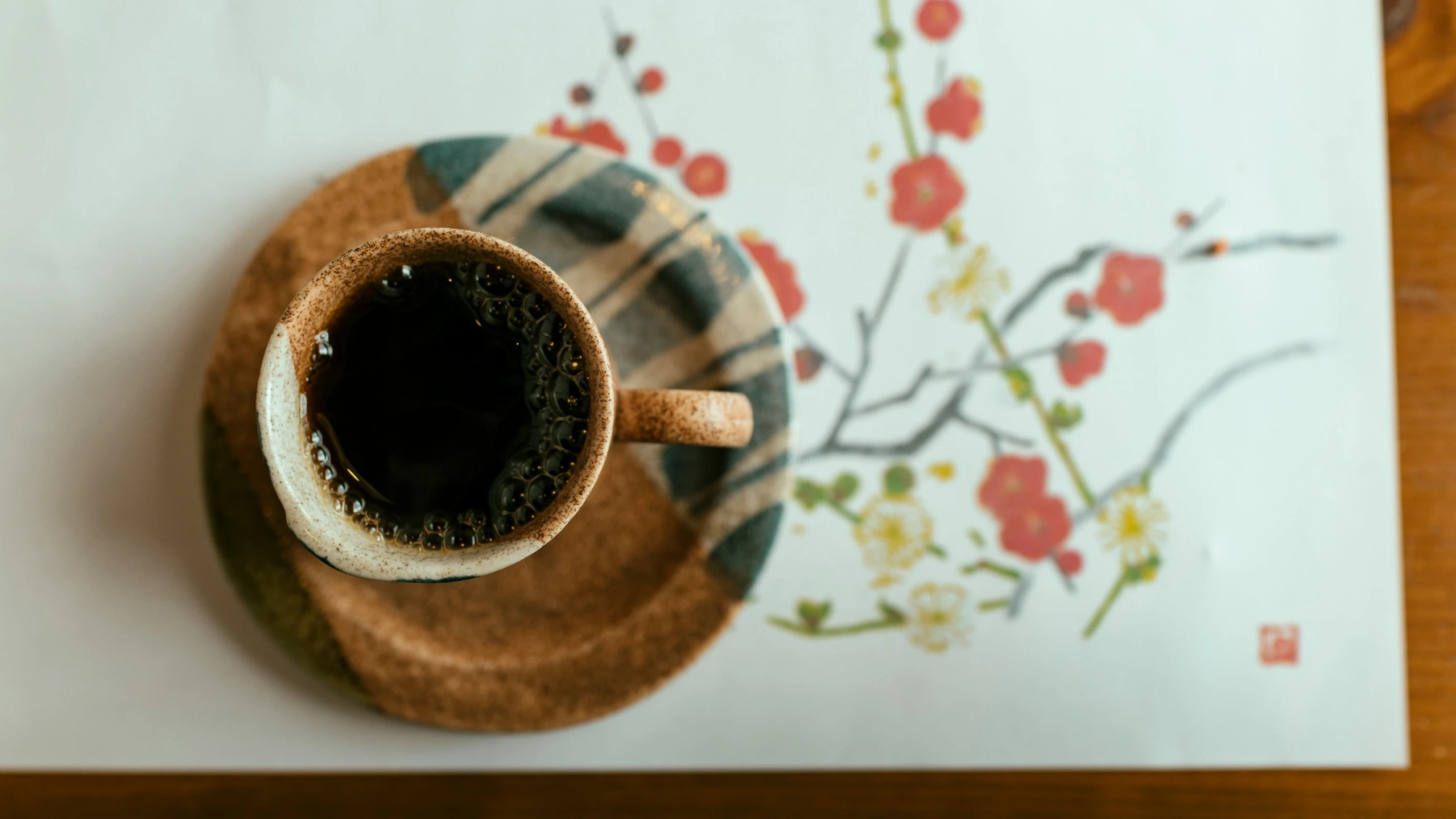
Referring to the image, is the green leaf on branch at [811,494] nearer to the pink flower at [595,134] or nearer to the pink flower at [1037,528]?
the pink flower at [1037,528]

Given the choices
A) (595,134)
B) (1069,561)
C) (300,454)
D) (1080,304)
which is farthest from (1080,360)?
(300,454)

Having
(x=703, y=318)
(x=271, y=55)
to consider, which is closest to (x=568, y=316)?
(x=703, y=318)

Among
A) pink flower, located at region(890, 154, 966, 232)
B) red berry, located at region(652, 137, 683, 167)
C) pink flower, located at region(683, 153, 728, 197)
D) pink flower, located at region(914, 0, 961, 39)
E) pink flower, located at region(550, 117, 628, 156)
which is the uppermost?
pink flower, located at region(914, 0, 961, 39)

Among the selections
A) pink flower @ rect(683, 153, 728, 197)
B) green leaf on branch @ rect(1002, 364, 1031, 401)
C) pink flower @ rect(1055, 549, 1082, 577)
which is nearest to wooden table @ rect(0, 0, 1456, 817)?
pink flower @ rect(1055, 549, 1082, 577)

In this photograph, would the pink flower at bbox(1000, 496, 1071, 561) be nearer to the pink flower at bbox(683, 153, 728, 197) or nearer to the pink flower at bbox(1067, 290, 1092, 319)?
the pink flower at bbox(1067, 290, 1092, 319)

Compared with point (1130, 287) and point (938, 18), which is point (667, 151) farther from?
point (1130, 287)

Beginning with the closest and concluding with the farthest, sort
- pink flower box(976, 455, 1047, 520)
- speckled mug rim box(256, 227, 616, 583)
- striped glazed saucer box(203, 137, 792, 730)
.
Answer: speckled mug rim box(256, 227, 616, 583)
striped glazed saucer box(203, 137, 792, 730)
pink flower box(976, 455, 1047, 520)
